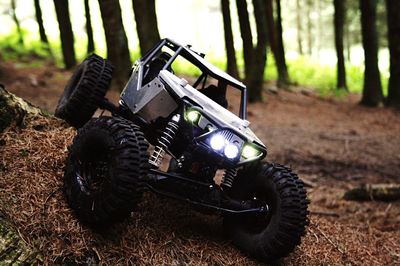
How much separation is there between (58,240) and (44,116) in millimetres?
2475

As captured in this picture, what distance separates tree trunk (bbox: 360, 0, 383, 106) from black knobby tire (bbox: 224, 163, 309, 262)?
14.5m

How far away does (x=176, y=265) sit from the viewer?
4.25 meters

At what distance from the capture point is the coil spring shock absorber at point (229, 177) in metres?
4.87

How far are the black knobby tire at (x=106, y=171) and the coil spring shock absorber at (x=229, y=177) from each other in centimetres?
114

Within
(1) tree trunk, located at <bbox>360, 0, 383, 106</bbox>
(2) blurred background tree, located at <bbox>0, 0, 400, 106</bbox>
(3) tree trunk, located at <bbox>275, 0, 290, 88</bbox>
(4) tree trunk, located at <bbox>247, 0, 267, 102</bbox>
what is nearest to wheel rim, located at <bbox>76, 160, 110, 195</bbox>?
(2) blurred background tree, located at <bbox>0, 0, 400, 106</bbox>

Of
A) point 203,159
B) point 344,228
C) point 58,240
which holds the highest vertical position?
point 203,159

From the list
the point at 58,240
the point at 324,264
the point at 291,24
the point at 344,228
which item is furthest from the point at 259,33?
the point at 291,24

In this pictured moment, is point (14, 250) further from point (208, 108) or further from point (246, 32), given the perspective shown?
point (246, 32)

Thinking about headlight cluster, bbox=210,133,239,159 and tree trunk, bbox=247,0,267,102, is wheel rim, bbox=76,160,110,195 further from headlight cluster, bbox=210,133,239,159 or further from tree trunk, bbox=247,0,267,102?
tree trunk, bbox=247,0,267,102

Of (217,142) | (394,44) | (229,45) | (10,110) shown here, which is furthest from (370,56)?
(10,110)

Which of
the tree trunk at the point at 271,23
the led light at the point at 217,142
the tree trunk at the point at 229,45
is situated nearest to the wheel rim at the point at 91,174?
the led light at the point at 217,142

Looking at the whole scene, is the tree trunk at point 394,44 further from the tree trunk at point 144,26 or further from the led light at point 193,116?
the led light at point 193,116

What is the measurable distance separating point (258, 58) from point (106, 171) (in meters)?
12.3

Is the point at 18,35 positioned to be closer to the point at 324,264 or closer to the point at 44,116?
the point at 44,116
